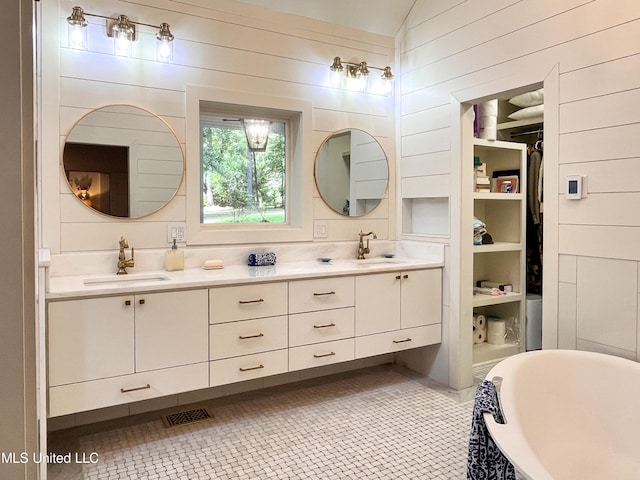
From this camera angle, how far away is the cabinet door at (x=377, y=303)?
298cm

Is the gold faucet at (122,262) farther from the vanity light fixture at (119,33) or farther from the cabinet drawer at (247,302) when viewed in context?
the vanity light fixture at (119,33)

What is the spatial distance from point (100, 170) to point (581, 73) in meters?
2.68

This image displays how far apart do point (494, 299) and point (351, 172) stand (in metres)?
1.48

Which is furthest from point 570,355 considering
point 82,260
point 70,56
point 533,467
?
point 70,56

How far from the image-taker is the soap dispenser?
2805 mm

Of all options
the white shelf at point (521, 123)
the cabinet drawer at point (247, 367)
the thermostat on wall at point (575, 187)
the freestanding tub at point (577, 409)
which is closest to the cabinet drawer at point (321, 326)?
the cabinet drawer at point (247, 367)

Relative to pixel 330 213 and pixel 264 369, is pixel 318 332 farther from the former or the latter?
pixel 330 213

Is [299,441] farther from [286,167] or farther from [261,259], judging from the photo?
[286,167]

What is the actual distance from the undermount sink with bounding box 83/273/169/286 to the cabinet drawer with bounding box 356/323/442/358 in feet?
4.25

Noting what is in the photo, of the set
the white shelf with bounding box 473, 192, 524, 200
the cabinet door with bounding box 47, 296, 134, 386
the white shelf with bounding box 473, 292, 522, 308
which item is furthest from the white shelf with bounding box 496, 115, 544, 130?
the cabinet door with bounding box 47, 296, 134, 386

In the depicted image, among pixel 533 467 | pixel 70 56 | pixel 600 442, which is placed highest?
pixel 70 56

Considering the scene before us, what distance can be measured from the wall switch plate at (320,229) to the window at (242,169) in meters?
0.25

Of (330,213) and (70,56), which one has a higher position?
(70,56)

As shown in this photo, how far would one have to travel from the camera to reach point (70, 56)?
8.45ft
